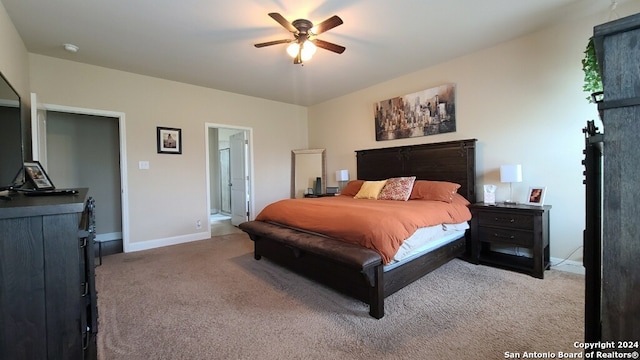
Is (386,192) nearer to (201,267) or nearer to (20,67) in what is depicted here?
(201,267)

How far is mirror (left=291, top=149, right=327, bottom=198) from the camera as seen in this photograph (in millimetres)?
5532

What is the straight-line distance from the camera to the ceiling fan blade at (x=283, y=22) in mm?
2184

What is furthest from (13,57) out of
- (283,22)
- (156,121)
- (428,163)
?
(428,163)

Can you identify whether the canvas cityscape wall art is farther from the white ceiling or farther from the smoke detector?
the smoke detector

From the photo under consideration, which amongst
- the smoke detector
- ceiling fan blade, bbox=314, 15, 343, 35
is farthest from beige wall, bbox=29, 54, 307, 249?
ceiling fan blade, bbox=314, 15, 343, 35

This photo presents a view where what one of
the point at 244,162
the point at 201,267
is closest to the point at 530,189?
the point at 201,267

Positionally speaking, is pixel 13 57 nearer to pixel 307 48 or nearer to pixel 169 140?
pixel 169 140

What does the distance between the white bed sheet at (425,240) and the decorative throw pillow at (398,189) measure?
718mm

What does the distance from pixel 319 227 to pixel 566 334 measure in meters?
1.90

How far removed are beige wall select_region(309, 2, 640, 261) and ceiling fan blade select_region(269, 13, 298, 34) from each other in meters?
2.25

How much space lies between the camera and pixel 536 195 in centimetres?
285

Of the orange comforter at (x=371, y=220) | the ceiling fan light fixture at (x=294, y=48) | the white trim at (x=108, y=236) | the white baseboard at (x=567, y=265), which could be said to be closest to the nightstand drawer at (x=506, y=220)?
the orange comforter at (x=371, y=220)

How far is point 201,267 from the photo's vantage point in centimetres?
313

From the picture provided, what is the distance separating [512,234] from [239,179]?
185 inches
